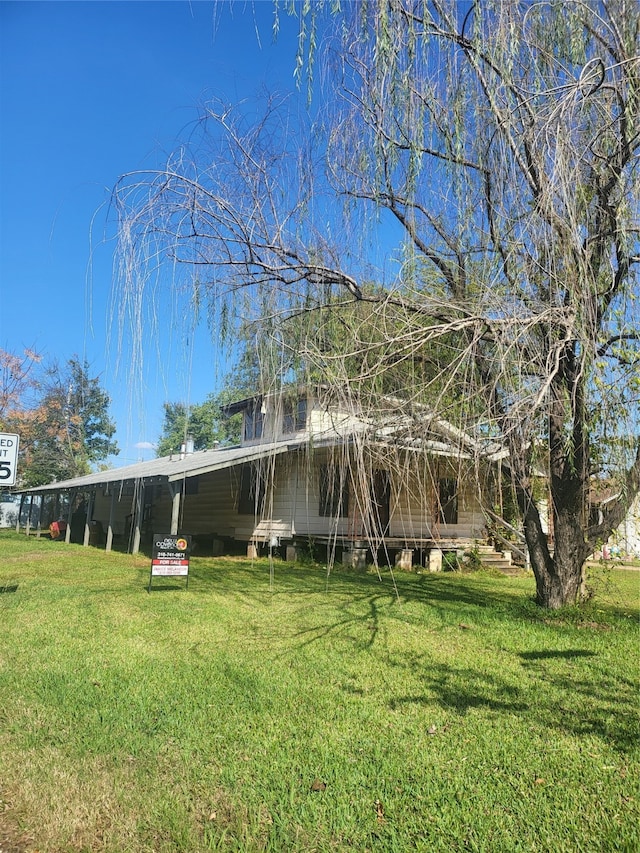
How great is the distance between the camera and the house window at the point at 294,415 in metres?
5.12

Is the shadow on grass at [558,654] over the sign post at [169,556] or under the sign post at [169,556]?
under

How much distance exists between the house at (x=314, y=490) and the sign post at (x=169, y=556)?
45.8 inches

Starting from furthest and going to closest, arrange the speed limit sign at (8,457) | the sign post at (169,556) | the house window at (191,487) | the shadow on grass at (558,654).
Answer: the house window at (191,487) → the sign post at (169,556) → the speed limit sign at (8,457) → the shadow on grass at (558,654)

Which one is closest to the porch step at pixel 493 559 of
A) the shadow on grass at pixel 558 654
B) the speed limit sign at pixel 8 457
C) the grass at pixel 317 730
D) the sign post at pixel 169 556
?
the grass at pixel 317 730

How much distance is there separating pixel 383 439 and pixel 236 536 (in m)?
11.9

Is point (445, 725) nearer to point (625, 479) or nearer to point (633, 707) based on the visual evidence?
point (633, 707)

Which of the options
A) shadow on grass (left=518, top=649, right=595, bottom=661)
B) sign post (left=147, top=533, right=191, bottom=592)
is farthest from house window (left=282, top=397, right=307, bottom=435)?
sign post (left=147, top=533, right=191, bottom=592)

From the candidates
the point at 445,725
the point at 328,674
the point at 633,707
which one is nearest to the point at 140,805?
the point at 445,725

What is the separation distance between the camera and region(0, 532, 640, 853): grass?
282 cm

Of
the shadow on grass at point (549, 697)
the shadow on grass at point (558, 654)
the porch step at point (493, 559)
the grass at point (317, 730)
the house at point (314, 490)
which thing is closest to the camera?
the grass at point (317, 730)

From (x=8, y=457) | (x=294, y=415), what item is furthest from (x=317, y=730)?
(x=8, y=457)

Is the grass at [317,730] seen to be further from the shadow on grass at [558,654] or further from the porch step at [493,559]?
the porch step at [493,559]

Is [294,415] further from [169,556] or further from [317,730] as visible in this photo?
[169,556]

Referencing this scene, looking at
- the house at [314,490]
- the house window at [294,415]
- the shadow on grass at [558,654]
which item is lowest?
the shadow on grass at [558,654]
